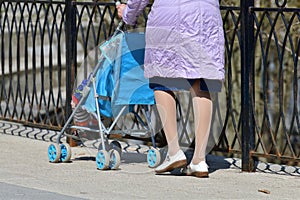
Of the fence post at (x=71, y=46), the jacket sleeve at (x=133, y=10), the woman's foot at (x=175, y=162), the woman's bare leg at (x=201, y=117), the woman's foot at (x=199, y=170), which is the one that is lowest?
the woman's foot at (x=199, y=170)

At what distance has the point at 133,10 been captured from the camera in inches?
271

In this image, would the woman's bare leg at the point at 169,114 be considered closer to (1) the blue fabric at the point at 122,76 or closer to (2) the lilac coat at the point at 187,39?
(2) the lilac coat at the point at 187,39

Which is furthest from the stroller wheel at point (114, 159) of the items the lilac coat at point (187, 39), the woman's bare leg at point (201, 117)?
the lilac coat at point (187, 39)

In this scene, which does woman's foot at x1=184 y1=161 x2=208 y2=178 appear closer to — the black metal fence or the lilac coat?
the black metal fence

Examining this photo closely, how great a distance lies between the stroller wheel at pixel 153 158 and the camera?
7.17 meters

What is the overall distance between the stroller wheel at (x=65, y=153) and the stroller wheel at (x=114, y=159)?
462 mm

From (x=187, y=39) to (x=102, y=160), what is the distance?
1190 millimetres

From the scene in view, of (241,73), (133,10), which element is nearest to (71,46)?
(133,10)

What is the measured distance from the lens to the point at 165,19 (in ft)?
21.7

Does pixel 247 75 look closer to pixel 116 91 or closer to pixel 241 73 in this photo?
pixel 241 73

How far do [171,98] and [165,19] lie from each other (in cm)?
60

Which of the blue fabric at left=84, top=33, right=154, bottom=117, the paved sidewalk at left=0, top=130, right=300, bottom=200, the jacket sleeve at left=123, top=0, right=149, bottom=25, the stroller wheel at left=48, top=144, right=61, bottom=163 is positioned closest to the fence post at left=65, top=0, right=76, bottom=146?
the paved sidewalk at left=0, top=130, right=300, bottom=200

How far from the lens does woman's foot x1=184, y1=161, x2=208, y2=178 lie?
6805 mm

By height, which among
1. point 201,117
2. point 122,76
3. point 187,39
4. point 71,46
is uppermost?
point 187,39
